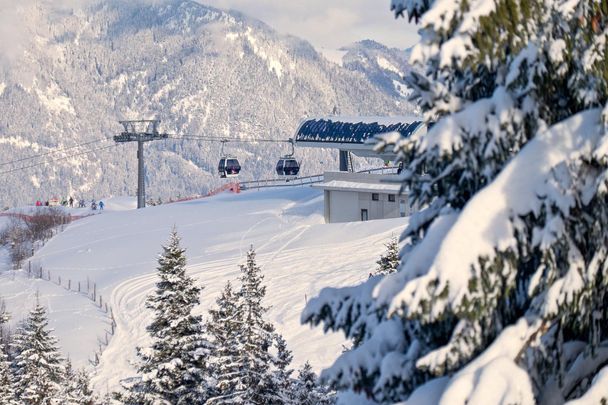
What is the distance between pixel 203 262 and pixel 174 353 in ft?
119

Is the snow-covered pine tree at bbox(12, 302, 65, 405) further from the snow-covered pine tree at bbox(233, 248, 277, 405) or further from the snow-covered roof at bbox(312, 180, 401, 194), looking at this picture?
the snow-covered roof at bbox(312, 180, 401, 194)

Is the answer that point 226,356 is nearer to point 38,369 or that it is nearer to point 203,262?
point 38,369

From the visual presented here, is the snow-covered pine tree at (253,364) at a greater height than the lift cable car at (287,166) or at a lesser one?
lesser

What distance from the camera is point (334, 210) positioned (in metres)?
64.6

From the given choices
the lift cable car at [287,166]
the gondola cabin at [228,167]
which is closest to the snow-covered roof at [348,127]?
the lift cable car at [287,166]

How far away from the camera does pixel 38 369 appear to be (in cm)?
3002

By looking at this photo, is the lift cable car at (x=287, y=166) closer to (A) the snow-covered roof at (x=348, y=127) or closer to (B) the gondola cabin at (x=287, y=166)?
(B) the gondola cabin at (x=287, y=166)

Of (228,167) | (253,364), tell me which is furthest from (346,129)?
(253,364)

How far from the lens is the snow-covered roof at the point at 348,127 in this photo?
6438 centimetres

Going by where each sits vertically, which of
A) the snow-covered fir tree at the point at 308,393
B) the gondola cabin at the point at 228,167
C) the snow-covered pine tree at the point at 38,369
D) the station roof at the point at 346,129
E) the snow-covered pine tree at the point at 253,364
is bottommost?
the snow-covered pine tree at the point at 38,369

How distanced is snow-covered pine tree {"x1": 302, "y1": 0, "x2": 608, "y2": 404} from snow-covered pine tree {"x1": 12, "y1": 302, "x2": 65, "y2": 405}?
25102 mm

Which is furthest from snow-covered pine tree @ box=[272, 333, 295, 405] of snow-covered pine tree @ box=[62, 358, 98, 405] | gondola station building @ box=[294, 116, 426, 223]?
gondola station building @ box=[294, 116, 426, 223]

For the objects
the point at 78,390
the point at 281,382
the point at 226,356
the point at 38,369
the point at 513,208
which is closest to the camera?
the point at 513,208

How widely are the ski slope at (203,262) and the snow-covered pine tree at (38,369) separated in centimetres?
816
